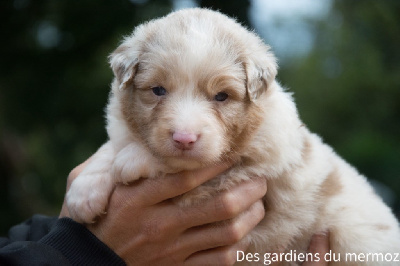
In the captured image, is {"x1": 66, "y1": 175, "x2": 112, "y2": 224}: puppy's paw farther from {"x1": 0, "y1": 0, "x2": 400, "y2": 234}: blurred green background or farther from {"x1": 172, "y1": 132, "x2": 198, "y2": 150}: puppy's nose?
{"x1": 0, "y1": 0, "x2": 400, "y2": 234}: blurred green background

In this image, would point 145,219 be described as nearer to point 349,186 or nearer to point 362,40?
point 349,186

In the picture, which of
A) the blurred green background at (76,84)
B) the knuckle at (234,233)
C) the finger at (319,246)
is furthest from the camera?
the blurred green background at (76,84)

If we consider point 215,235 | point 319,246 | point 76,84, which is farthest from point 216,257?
point 76,84

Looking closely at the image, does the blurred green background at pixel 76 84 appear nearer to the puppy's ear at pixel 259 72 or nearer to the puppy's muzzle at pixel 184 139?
the puppy's ear at pixel 259 72

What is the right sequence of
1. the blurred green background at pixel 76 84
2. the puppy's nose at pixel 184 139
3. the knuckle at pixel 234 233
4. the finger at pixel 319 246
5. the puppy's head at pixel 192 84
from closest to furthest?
the puppy's nose at pixel 184 139 → the puppy's head at pixel 192 84 → the knuckle at pixel 234 233 → the finger at pixel 319 246 → the blurred green background at pixel 76 84

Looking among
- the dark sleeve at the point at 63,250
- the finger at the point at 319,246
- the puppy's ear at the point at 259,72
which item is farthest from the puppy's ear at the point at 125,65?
the finger at the point at 319,246
